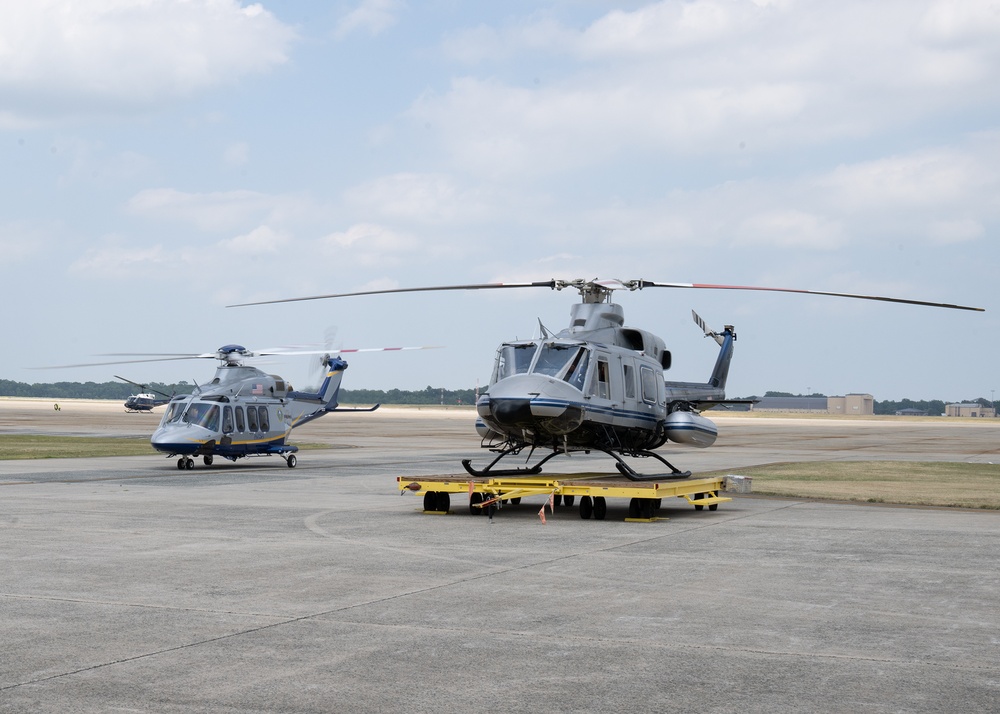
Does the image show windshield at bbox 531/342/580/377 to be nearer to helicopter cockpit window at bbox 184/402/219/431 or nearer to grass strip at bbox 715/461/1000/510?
grass strip at bbox 715/461/1000/510

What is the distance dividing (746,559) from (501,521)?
5329 mm

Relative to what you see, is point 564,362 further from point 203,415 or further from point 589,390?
point 203,415

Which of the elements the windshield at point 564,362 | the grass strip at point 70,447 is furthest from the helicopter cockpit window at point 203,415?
the windshield at point 564,362

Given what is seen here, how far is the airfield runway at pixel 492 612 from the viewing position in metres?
6.62

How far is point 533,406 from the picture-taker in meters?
17.2

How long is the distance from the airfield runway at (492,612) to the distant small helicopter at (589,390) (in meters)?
1.60

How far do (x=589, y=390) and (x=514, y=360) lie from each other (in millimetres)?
1431

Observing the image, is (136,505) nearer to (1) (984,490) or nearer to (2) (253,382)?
(2) (253,382)

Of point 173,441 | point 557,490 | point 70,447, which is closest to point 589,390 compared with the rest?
point 557,490

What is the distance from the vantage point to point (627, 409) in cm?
1923

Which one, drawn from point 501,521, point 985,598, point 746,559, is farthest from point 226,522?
point 985,598

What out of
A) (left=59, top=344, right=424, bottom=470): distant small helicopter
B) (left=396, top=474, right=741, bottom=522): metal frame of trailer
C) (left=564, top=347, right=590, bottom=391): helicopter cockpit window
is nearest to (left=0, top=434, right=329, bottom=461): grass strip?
(left=59, top=344, right=424, bottom=470): distant small helicopter

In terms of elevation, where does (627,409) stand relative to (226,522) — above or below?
above

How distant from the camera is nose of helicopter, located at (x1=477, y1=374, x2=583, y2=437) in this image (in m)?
17.3
